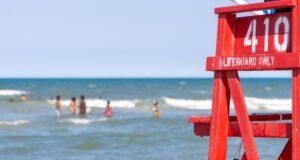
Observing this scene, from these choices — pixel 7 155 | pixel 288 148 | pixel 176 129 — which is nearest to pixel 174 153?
pixel 7 155

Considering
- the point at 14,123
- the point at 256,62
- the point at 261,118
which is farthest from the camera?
the point at 14,123

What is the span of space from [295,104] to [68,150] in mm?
15580

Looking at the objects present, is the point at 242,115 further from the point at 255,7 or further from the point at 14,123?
the point at 14,123

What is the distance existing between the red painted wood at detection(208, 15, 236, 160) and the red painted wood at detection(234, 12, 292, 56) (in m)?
0.06

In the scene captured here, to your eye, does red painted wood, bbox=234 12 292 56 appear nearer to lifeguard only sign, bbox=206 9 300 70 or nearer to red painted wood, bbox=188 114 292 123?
lifeguard only sign, bbox=206 9 300 70

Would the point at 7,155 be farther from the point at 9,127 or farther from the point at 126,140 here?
the point at 9,127

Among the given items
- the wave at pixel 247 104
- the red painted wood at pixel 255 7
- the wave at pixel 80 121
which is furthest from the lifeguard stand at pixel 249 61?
the wave at pixel 247 104

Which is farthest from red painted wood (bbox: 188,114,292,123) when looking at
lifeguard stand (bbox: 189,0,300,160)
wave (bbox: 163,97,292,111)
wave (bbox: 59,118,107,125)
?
wave (bbox: 163,97,292,111)

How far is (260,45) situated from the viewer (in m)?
5.59

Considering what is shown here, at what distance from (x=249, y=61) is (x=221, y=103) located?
417 millimetres

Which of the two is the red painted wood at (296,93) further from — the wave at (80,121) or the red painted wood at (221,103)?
the wave at (80,121)

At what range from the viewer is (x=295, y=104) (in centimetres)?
528

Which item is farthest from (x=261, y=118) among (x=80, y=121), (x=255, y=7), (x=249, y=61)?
(x=80, y=121)

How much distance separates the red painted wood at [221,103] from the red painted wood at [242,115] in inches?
4.4
